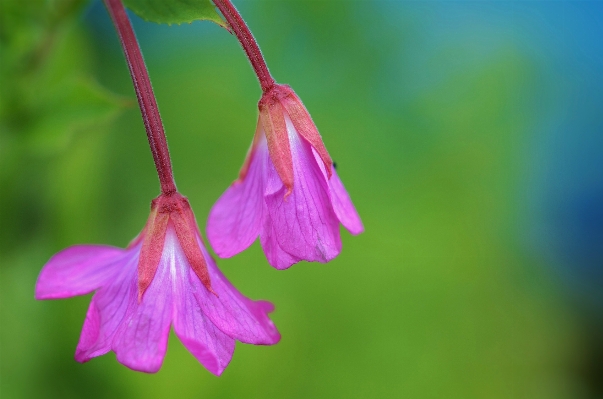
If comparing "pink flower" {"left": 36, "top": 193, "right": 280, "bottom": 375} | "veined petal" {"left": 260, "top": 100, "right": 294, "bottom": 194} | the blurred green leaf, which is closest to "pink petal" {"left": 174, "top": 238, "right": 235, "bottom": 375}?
"pink flower" {"left": 36, "top": 193, "right": 280, "bottom": 375}

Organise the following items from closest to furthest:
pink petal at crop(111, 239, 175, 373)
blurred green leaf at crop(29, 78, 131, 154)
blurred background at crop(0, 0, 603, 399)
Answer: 1. pink petal at crop(111, 239, 175, 373)
2. blurred green leaf at crop(29, 78, 131, 154)
3. blurred background at crop(0, 0, 603, 399)

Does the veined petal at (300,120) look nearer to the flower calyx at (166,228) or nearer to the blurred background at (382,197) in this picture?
the flower calyx at (166,228)

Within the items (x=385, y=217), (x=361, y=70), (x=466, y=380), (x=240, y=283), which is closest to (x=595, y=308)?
(x=466, y=380)

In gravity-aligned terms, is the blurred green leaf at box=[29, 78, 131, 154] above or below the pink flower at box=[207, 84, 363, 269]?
above

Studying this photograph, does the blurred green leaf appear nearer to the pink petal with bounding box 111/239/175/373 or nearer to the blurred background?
the blurred background

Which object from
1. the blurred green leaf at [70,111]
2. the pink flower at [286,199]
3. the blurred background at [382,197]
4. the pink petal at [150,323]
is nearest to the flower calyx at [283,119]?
the pink flower at [286,199]

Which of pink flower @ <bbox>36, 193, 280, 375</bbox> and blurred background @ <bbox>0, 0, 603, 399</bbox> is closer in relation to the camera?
pink flower @ <bbox>36, 193, 280, 375</bbox>

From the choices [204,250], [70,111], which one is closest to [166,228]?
[204,250]
